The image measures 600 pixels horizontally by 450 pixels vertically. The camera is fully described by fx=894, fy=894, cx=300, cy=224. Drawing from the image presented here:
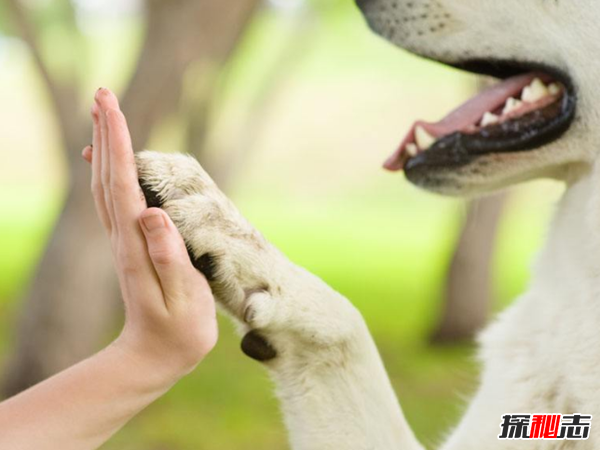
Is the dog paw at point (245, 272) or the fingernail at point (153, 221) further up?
the fingernail at point (153, 221)

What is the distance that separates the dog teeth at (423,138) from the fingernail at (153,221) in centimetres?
117

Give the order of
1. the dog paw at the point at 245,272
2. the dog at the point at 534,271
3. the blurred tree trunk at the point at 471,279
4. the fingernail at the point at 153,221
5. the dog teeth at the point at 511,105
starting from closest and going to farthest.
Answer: the fingernail at the point at 153,221, the dog paw at the point at 245,272, the dog at the point at 534,271, the dog teeth at the point at 511,105, the blurred tree trunk at the point at 471,279

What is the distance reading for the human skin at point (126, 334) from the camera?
6.01 feet

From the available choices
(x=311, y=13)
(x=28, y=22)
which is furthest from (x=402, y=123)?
(x=28, y=22)

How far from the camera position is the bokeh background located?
639 cm

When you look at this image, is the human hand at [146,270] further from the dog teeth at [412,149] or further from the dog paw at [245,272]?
the dog teeth at [412,149]

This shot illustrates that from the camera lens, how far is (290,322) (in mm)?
2443

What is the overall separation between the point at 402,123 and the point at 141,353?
21487 mm

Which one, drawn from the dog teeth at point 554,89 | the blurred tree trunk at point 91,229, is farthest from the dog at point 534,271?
the blurred tree trunk at point 91,229

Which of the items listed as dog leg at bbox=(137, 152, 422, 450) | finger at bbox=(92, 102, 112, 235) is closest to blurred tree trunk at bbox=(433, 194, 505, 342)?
dog leg at bbox=(137, 152, 422, 450)

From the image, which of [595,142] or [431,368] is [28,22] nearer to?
[431,368]

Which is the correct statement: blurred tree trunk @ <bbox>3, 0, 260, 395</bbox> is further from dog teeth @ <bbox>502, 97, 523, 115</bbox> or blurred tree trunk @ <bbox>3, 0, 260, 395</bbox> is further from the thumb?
the thumb

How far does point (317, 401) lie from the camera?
258 centimetres

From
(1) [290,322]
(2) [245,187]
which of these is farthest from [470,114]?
(2) [245,187]
